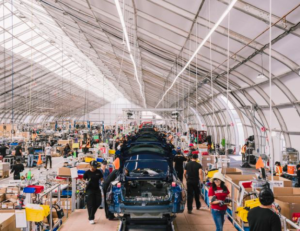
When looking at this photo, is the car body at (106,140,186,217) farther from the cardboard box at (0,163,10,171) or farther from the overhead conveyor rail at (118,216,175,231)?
the cardboard box at (0,163,10,171)

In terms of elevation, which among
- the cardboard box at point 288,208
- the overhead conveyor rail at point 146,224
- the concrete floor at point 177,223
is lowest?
the concrete floor at point 177,223

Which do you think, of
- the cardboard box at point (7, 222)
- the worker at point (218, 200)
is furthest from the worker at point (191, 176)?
the cardboard box at point (7, 222)

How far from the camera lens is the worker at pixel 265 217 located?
2.88m

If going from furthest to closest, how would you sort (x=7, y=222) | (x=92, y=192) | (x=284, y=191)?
(x=284, y=191), (x=92, y=192), (x=7, y=222)

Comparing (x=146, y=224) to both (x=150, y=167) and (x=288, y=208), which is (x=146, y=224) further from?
(x=288, y=208)

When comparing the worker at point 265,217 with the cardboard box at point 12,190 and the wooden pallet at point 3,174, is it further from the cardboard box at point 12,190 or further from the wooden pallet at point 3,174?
the wooden pallet at point 3,174

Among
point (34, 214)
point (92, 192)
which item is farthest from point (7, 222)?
point (92, 192)

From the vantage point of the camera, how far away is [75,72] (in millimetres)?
28469

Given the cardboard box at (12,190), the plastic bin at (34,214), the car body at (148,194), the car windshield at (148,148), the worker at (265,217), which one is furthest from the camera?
the cardboard box at (12,190)

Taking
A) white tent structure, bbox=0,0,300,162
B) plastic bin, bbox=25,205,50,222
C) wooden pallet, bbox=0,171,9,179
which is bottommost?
wooden pallet, bbox=0,171,9,179

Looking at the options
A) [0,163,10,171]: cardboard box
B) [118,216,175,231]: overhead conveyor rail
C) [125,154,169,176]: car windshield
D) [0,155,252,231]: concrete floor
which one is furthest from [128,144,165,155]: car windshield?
[0,163,10,171]: cardboard box

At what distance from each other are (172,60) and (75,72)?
1727 centimetres

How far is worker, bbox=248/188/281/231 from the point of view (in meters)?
2.88

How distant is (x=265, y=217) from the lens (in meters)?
2.90
